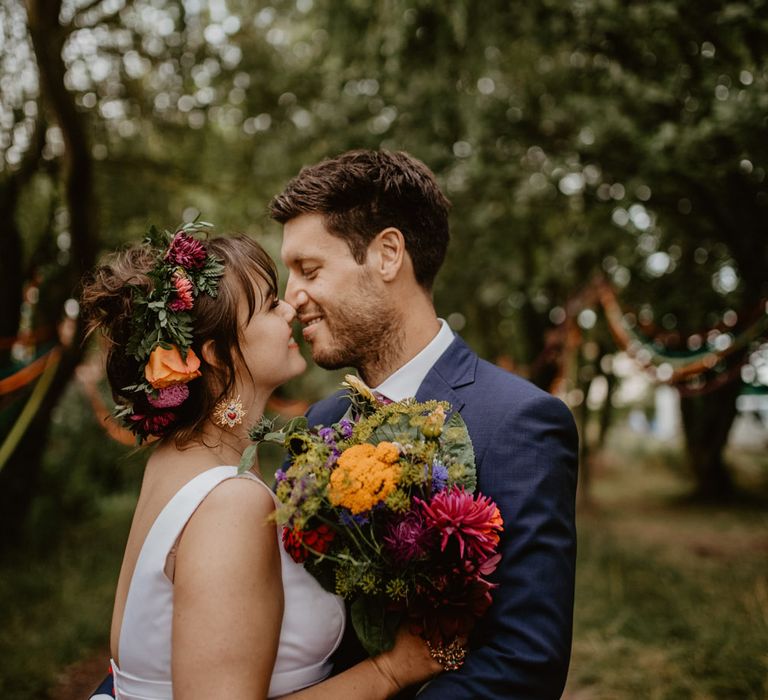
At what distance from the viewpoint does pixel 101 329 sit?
85.4 inches

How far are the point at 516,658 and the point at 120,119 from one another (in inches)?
301

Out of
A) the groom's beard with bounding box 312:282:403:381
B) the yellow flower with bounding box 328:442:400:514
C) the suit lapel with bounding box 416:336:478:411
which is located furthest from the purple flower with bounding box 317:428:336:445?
the groom's beard with bounding box 312:282:403:381

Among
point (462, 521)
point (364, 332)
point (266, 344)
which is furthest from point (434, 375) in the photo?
point (462, 521)

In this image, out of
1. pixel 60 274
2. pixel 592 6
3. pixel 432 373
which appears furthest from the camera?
pixel 60 274

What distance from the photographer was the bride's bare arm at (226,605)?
160 cm

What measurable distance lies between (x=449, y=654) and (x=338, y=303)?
49.2 inches

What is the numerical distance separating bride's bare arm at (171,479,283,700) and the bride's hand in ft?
1.01

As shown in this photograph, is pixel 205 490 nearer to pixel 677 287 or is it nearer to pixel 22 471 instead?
pixel 22 471

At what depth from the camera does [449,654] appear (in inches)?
70.2

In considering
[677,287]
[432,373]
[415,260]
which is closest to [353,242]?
[415,260]

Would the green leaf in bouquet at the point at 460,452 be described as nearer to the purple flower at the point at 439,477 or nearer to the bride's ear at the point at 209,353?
the purple flower at the point at 439,477

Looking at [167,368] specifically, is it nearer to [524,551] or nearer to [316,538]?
[316,538]

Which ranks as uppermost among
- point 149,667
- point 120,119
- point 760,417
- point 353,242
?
point 120,119

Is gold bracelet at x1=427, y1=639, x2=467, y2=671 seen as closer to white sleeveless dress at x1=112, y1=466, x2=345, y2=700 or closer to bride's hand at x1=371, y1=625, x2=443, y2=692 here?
bride's hand at x1=371, y1=625, x2=443, y2=692
